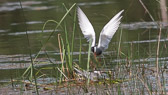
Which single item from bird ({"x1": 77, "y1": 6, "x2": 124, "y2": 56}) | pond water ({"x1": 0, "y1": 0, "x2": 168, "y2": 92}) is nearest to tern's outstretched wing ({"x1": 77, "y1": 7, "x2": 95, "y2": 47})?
bird ({"x1": 77, "y1": 6, "x2": 124, "y2": 56})

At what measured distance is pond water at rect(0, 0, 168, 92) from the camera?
713 cm

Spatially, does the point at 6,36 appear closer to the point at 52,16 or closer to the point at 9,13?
the point at 52,16

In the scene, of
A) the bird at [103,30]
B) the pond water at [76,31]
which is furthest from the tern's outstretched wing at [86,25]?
the pond water at [76,31]

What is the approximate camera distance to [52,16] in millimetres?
14422

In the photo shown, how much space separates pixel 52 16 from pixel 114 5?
7.07ft

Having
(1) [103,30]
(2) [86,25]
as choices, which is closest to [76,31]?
(2) [86,25]

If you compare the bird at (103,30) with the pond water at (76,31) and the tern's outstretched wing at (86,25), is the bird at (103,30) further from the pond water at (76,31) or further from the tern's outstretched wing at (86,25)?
the pond water at (76,31)

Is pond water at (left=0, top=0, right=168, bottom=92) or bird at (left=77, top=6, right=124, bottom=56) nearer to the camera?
bird at (left=77, top=6, right=124, bottom=56)

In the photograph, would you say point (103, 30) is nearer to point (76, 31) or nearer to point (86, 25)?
point (86, 25)

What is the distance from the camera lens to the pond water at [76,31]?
713 cm

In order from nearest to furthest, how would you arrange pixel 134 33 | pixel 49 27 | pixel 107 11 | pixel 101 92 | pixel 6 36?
1. pixel 101 92
2. pixel 134 33
3. pixel 6 36
4. pixel 49 27
5. pixel 107 11

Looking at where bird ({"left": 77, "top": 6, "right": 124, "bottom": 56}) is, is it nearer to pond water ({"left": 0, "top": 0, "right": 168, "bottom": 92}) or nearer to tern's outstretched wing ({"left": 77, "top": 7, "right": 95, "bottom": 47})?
tern's outstretched wing ({"left": 77, "top": 7, "right": 95, "bottom": 47})

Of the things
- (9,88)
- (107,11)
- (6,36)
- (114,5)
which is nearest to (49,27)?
(6,36)

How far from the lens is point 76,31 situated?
1120 cm
